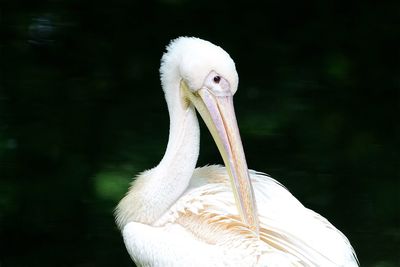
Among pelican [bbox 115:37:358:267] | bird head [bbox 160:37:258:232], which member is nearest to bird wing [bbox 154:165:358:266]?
pelican [bbox 115:37:358:267]

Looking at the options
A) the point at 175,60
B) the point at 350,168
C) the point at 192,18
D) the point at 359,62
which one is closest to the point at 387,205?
the point at 350,168

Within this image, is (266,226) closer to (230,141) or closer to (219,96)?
(230,141)

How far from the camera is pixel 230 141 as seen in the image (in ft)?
11.3

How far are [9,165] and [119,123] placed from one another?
63cm

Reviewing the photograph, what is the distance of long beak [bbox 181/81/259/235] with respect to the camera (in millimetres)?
3303

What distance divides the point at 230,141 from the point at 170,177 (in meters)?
0.35

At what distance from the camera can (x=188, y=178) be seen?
12.0 ft

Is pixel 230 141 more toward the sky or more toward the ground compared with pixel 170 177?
more toward the sky

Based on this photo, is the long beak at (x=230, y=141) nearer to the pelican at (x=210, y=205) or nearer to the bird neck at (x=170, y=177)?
the pelican at (x=210, y=205)

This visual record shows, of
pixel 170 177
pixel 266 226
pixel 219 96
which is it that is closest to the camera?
pixel 266 226

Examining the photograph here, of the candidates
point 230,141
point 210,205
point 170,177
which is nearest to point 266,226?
point 210,205

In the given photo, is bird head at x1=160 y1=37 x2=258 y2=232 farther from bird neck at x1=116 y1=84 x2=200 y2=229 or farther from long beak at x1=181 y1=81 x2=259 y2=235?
bird neck at x1=116 y1=84 x2=200 y2=229

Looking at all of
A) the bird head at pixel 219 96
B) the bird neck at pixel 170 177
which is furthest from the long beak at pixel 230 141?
the bird neck at pixel 170 177

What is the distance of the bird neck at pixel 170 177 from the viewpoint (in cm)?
362
